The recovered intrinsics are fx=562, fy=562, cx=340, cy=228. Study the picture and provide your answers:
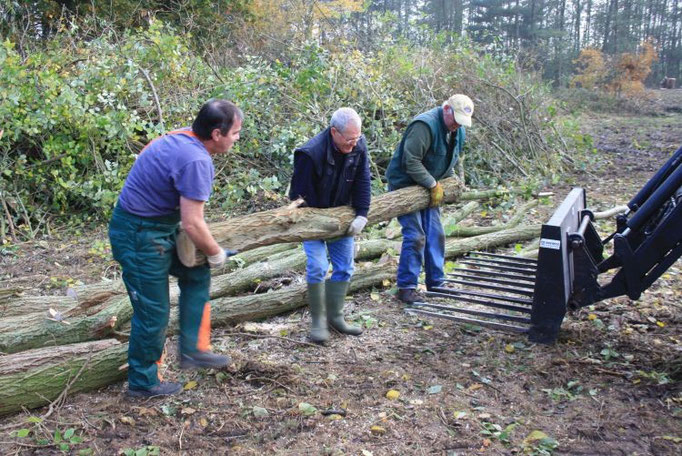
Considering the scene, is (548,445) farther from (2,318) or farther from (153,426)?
(2,318)

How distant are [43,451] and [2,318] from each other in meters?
1.51

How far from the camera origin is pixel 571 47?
32.4 m

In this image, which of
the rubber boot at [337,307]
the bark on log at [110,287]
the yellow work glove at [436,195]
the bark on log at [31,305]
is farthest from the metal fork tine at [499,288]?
the bark on log at [31,305]

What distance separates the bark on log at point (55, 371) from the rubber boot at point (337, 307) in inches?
61.7

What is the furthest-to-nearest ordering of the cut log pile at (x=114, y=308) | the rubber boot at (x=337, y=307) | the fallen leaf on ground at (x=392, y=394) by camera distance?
the rubber boot at (x=337, y=307) → the fallen leaf on ground at (x=392, y=394) → the cut log pile at (x=114, y=308)

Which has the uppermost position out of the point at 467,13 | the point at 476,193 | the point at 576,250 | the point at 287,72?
the point at 467,13

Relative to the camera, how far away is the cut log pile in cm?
333

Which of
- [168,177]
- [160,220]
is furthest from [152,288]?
[168,177]

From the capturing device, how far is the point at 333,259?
176 inches

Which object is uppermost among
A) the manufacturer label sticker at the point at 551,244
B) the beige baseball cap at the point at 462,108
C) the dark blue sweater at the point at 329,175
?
→ the beige baseball cap at the point at 462,108

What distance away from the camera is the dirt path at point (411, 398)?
9.80 ft

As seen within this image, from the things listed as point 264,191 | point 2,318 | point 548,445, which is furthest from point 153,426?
point 264,191

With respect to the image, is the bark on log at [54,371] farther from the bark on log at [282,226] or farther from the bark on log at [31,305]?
the bark on log at [282,226]

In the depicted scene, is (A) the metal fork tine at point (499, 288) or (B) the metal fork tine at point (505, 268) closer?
(A) the metal fork tine at point (499, 288)
